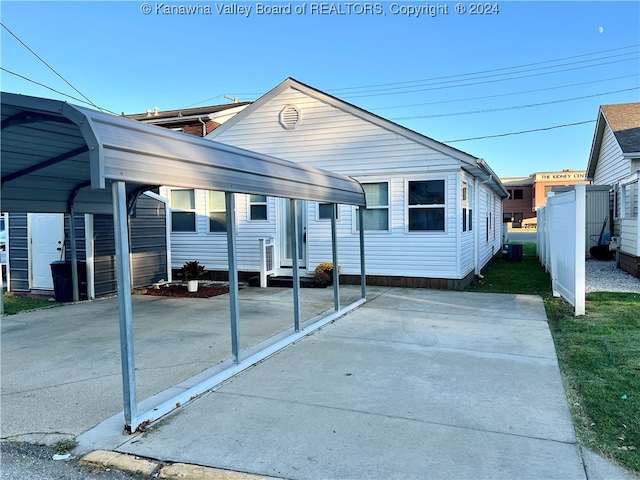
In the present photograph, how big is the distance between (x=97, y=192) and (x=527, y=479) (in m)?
9.01

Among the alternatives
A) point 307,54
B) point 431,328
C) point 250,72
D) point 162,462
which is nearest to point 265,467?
point 162,462

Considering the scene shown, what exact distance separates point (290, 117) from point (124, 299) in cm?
898

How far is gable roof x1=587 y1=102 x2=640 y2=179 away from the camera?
12585mm

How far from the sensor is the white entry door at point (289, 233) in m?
11.5

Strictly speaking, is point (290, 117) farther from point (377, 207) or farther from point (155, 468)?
point (155, 468)

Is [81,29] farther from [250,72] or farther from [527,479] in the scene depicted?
[527,479]

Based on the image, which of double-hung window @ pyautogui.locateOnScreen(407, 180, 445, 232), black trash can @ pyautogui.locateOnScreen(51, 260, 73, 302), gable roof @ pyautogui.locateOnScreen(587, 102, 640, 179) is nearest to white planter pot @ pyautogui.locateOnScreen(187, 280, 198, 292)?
black trash can @ pyautogui.locateOnScreen(51, 260, 73, 302)

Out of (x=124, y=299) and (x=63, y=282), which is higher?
(x=124, y=299)

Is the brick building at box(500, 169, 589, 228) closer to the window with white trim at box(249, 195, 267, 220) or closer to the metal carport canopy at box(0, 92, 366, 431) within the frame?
the window with white trim at box(249, 195, 267, 220)

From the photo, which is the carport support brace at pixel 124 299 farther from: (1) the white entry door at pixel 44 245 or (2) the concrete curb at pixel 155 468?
(1) the white entry door at pixel 44 245

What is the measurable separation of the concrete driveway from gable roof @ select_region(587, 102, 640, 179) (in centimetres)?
849

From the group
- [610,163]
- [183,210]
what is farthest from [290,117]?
[610,163]

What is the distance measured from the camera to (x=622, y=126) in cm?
1453

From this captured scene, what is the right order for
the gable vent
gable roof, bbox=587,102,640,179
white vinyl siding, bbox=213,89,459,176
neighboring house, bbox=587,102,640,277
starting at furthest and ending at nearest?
gable roof, bbox=587,102,640,179
neighboring house, bbox=587,102,640,277
the gable vent
white vinyl siding, bbox=213,89,459,176
